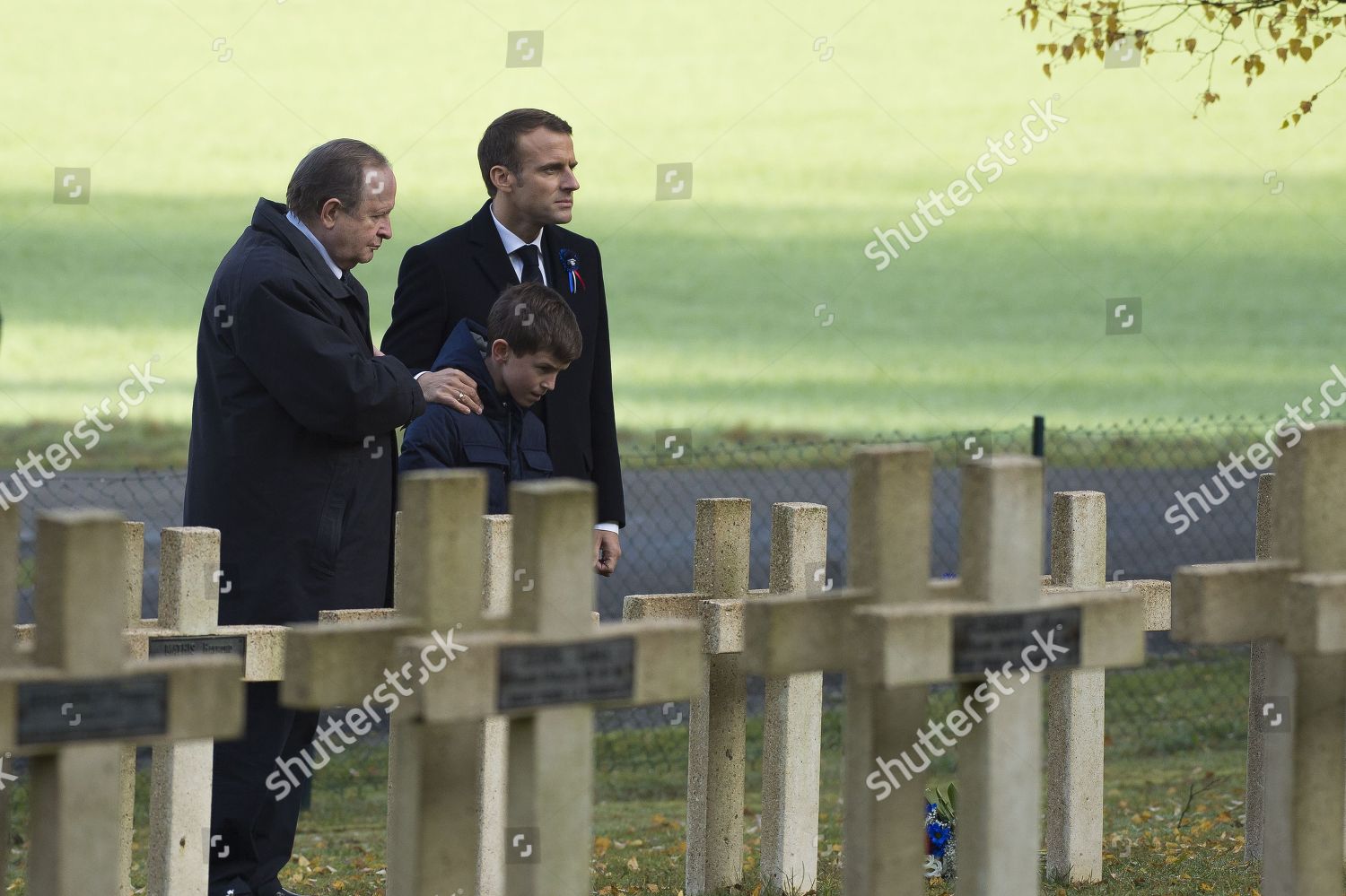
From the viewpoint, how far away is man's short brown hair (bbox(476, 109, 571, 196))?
5.36 m

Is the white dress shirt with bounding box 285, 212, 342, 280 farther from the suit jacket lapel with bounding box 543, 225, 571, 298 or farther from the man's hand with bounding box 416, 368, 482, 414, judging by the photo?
the suit jacket lapel with bounding box 543, 225, 571, 298

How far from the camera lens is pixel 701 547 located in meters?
5.11

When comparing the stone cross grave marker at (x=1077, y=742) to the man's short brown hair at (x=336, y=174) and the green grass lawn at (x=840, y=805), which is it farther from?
the man's short brown hair at (x=336, y=174)

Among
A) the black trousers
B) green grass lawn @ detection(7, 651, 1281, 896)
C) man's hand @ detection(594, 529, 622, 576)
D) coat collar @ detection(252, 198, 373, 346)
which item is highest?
coat collar @ detection(252, 198, 373, 346)

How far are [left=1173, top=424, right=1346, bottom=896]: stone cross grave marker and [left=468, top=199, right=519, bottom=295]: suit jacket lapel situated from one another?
8.67 feet

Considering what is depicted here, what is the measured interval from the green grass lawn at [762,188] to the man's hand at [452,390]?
18.9 metres

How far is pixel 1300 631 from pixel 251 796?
2.78m

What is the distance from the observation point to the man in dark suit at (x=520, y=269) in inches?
211

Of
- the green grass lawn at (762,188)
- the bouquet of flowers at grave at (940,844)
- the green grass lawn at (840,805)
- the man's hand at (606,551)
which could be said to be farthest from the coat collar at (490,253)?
the green grass lawn at (762,188)

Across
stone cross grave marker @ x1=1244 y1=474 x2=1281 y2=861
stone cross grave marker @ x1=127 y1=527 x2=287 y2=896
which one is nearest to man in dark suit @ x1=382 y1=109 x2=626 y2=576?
stone cross grave marker @ x1=127 y1=527 x2=287 y2=896

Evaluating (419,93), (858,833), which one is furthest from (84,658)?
(419,93)

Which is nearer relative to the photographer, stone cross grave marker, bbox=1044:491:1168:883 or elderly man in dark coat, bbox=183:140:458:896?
elderly man in dark coat, bbox=183:140:458:896

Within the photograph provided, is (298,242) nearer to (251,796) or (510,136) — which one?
(510,136)

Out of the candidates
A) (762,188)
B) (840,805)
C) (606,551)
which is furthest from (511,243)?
(762,188)
